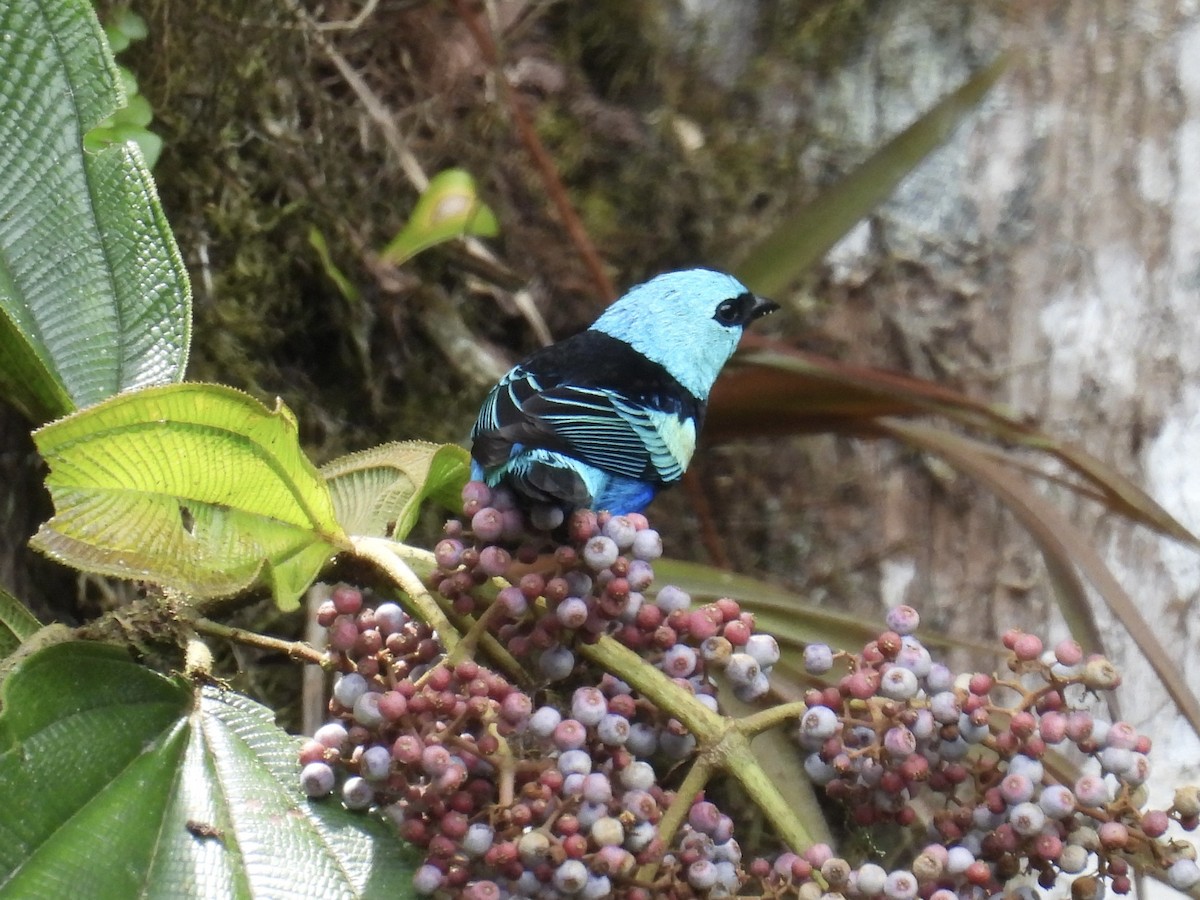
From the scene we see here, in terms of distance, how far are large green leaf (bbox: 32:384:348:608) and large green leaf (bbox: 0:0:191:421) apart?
0.32 m

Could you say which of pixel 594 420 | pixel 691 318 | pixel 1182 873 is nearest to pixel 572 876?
pixel 1182 873

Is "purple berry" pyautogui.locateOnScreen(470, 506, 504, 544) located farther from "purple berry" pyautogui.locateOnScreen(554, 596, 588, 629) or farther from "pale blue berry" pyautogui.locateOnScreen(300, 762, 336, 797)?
"pale blue berry" pyautogui.locateOnScreen(300, 762, 336, 797)

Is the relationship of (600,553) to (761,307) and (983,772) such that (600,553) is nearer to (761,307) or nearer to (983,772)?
(983,772)

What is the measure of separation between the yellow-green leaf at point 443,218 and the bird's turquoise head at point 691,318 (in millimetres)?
383

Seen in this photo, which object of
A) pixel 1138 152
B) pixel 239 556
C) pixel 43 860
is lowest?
pixel 1138 152

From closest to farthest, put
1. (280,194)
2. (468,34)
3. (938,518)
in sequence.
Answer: (280,194) < (938,518) < (468,34)

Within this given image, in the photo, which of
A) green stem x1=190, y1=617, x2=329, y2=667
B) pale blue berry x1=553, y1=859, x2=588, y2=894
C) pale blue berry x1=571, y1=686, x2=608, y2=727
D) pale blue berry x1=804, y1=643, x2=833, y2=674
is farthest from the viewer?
green stem x1=190, y1=617, x2=329, y2=667

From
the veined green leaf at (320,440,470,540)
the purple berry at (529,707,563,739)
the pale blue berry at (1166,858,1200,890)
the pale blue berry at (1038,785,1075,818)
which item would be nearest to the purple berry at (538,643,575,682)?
the purple berry at (529,707,563,739)

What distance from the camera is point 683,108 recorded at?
3.23 m

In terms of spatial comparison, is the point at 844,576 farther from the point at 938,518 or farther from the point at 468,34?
the point at 468,34

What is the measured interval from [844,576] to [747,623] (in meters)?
1.62

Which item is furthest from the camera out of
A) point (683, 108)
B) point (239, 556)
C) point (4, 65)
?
point (683, 108)

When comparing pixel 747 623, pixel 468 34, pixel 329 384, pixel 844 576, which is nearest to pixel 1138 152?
pixel 844 576

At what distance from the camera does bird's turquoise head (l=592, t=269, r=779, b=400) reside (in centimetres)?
236
